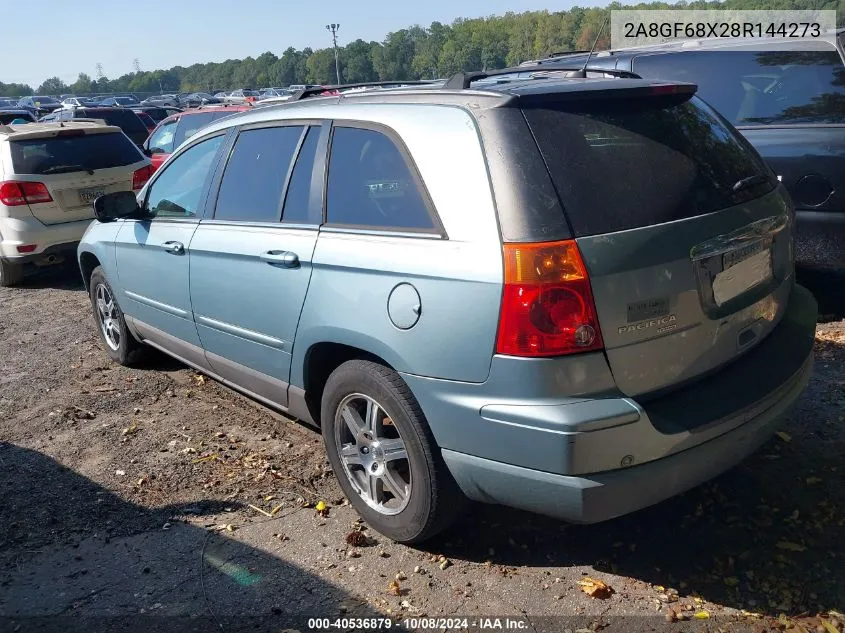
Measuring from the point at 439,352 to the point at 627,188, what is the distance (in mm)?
875

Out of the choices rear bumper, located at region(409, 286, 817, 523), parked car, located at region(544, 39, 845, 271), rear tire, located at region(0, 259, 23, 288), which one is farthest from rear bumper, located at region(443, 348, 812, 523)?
rear tire, located at region(0, 259, 23, 288)

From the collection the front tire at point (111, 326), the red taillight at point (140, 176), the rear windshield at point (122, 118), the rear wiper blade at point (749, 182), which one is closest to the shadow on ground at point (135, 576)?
the front tire at point (111, 326)

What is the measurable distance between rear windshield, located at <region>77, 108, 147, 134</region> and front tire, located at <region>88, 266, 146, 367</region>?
13194mm

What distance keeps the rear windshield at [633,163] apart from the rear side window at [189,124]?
359 inches

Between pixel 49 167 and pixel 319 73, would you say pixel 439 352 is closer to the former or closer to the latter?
pixel 49 167

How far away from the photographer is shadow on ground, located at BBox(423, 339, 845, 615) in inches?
112

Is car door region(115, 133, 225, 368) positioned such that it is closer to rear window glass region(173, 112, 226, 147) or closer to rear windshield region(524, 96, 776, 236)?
rear windshield region(524, 96, 776, 236)

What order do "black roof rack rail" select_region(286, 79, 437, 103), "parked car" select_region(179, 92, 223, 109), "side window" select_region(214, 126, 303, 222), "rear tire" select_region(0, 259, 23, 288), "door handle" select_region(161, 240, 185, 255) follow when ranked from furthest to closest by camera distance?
"parked car" select_region(179, 92, 223, 109)
"rear tire" select_region(0, 259, 23, 288)
"door handle" select_region(161, 240, 185, 255)
"black roof rack rail" select_region(286, 79, 437, 103)
"side window" select_region(214, 126, 303, 222)

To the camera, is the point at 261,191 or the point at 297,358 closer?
the point at 297,358

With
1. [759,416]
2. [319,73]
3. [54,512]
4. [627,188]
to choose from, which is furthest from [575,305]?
[319,73]

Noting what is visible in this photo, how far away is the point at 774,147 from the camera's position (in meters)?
5.27

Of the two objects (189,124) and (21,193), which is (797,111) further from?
(189,124)

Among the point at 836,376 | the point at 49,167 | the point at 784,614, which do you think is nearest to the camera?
the point at 784,614

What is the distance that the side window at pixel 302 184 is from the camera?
3.50 metres
